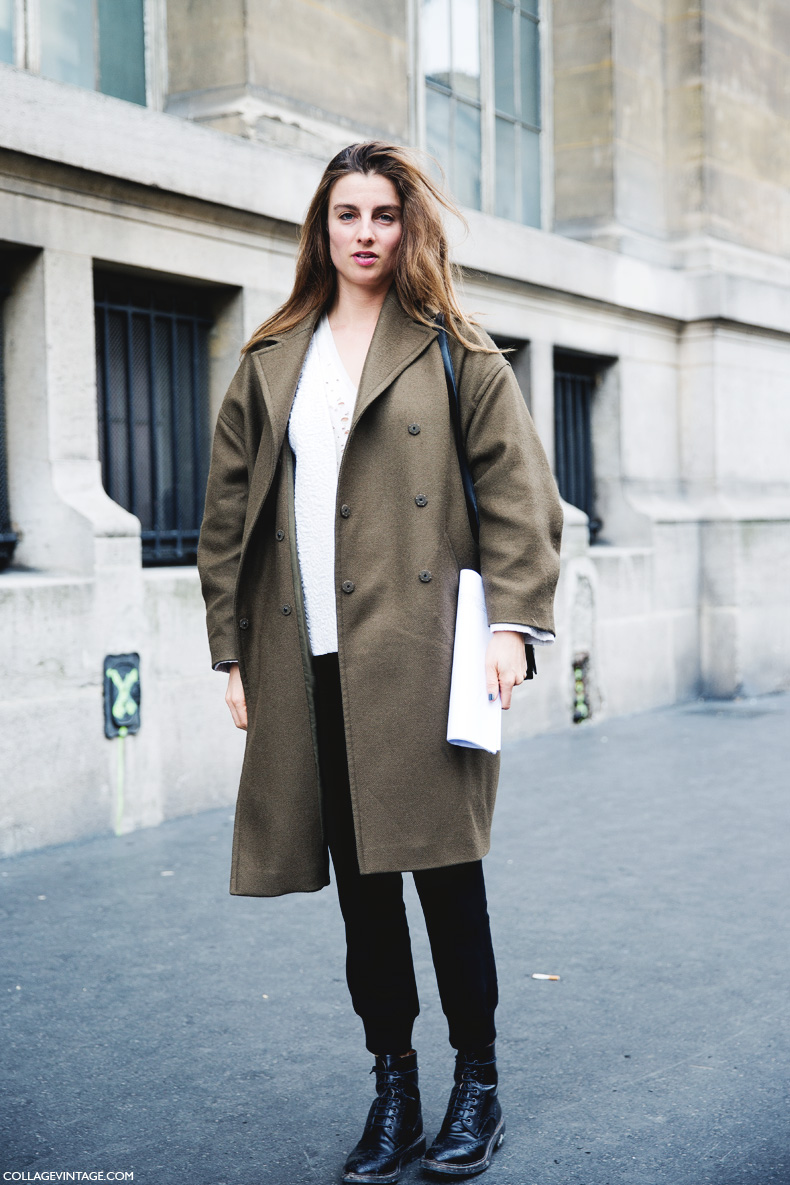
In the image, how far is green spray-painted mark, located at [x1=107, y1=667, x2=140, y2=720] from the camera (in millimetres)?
5422

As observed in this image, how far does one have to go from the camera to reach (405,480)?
2.49 metres

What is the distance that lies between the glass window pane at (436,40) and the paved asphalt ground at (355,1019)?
5012mm

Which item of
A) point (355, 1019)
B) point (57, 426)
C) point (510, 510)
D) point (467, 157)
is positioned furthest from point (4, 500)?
point (467, 157)

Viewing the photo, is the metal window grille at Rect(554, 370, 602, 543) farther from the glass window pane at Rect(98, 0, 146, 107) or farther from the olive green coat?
the olive green coat

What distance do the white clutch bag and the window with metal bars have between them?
21.1 feet

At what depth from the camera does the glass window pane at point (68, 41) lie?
5.96 m

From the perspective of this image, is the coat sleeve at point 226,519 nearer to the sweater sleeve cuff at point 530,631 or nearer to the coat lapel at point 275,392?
the coat lapel at point 275,392

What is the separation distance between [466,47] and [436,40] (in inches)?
15.2

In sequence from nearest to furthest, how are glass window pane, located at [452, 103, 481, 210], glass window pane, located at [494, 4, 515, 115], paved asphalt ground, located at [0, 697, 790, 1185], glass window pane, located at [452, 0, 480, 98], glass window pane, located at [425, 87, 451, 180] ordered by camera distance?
paved asphalt ground, located at [0, 697, 790, 1185]
glass window pane, located at [425, 87, 451, 180]
glass window pane, located at [452, 0, 480, 98]
glass window pane, located at [452, 103, 481, 210]
glass window pane, located at [494, 4, 515, 115]

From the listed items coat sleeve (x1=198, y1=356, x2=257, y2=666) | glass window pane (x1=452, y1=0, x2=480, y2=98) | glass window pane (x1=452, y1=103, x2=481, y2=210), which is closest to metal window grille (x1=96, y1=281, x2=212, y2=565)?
glass window pane (x1=452, y1=103, x2=481, y2=210)

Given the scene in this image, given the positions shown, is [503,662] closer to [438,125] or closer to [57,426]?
[57,426]

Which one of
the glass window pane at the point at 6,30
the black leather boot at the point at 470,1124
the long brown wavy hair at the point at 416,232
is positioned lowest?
the black leather boot at the point at 470,1124

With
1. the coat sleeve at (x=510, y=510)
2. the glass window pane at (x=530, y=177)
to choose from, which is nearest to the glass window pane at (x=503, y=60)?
the glass window pane at (x=530, y=177)

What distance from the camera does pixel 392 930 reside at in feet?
8.68
